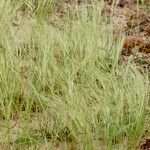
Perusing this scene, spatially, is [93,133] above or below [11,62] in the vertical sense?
below

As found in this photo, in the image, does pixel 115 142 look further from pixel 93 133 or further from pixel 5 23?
pixel 5 23

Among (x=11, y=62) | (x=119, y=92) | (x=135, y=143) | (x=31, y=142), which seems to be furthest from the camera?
(x=11, y=62)

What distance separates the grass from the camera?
328 centimetres

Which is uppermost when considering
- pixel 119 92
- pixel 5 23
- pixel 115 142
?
pixel 5 23

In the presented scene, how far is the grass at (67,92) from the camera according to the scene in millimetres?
3283

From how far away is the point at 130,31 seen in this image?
556cm

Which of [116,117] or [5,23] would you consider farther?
[5,23]

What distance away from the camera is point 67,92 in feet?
11.6

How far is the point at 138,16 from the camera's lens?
5836 millimetres

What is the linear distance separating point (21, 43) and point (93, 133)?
1362mm

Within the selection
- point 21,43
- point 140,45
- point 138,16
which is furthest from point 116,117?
point 138,16

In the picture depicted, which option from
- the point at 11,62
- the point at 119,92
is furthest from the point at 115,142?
the point at 11,62

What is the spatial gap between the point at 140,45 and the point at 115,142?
1976mm

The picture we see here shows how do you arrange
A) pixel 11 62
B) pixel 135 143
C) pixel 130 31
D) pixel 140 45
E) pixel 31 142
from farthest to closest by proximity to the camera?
pixel 130 31
pixel 140 45
pixel 11 62
pixel 135 143
pixel 31 142
